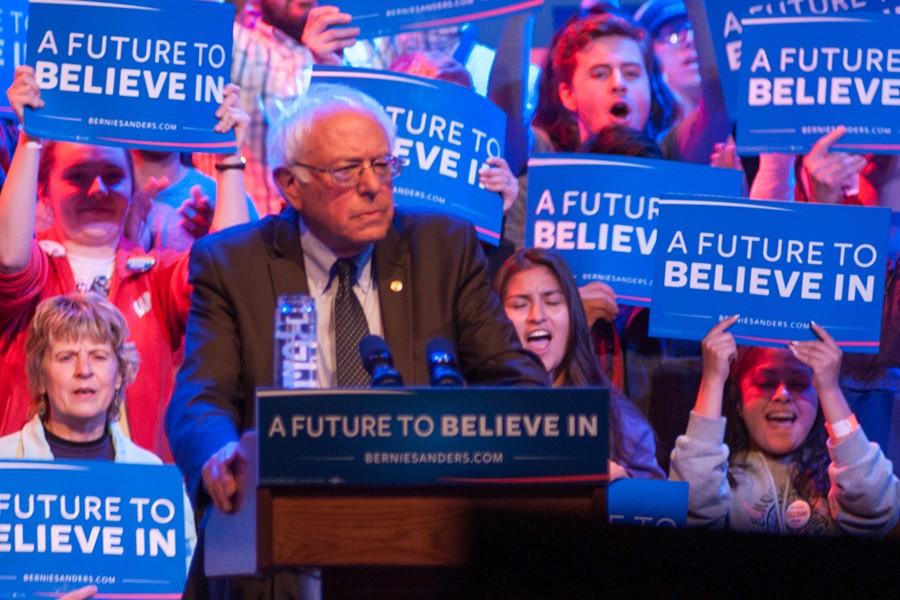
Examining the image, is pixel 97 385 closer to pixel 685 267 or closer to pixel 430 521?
pixel 685 267

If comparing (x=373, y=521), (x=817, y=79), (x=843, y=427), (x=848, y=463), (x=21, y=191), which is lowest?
(x=373, y=521)

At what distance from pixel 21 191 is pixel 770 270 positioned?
2310 millimetres

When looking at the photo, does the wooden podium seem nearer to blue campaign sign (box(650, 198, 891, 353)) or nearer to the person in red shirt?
the person in red shirt

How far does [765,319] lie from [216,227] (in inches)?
68.2

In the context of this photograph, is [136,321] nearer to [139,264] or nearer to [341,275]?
[139,264]

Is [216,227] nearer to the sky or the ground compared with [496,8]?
nearer to the ground

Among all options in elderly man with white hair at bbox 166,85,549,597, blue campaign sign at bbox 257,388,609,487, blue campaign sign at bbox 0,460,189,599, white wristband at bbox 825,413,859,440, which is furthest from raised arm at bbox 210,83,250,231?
blue campaign sign at bbox 257,388,609,487

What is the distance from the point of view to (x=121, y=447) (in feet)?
14.2

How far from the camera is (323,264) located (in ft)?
9.82

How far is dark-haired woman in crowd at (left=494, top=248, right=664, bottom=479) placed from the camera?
14.0ft

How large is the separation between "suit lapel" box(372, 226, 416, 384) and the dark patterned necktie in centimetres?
5

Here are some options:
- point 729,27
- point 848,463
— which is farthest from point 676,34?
point 848,463

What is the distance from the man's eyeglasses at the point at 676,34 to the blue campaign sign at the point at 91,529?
2.11 metres

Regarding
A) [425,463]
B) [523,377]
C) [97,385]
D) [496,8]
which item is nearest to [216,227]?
[97,385]
